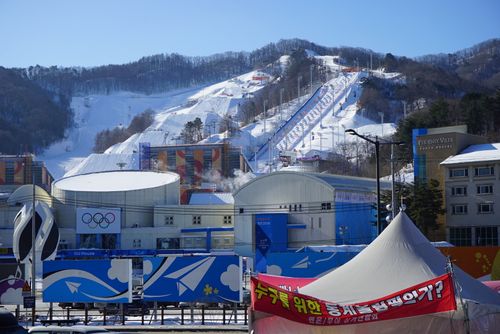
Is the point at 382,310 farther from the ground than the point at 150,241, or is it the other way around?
the point at 382,310

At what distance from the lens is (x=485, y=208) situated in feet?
193

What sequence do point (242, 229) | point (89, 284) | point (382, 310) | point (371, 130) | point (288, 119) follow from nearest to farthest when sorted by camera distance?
point (382, 310) → point (89, 284) → point (242, 229) → point (371, 130) → point (288, 119)

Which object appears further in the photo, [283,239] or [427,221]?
[283,239]

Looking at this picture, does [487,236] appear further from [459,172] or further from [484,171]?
[459,172]

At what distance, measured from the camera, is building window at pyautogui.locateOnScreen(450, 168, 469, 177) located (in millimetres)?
59981

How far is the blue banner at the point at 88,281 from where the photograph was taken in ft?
98.6

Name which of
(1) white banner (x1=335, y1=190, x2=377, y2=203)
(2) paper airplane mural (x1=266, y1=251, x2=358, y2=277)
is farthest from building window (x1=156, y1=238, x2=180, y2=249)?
(2) paper airplane mural (x1=266, y1=251, x2=358, y2=277)

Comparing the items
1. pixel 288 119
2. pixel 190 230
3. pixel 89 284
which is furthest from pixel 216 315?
pixel 288 119

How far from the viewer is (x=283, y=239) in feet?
218

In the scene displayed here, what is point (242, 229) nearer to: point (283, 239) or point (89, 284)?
point (283, 239)

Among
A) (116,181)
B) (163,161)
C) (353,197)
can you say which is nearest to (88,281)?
(353,197)

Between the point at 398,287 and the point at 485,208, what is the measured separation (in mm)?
42675

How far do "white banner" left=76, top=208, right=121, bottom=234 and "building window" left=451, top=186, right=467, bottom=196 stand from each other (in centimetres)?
3062

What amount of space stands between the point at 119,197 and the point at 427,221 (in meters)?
31.5
